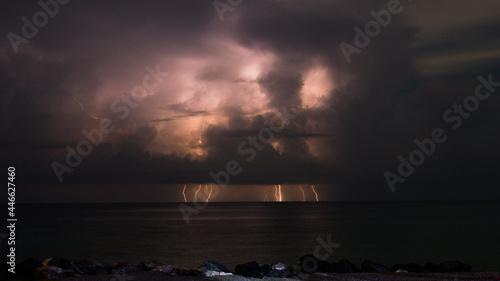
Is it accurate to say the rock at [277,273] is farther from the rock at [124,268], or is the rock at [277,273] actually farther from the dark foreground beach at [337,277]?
the rock at [124,268]

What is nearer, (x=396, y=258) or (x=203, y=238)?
(x=396, y=258)

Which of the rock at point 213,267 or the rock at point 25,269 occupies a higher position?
the rock at point 213,267

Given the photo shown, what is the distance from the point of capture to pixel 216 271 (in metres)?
19.2

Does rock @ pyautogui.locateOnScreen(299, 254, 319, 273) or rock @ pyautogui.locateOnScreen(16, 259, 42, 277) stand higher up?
rock @ pyautogui.locateOnScreen(299, 254, 319, 273)

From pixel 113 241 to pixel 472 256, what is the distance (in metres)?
44.2

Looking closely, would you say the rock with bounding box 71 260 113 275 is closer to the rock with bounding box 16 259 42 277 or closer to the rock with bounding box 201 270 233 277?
the rock with bounding box 16 259 42 277

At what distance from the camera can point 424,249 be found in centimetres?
5044

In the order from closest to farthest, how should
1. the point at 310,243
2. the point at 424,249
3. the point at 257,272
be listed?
the point at 257,272
the point at 424,249
the point at 310,243

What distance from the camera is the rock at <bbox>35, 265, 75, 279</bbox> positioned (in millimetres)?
16922

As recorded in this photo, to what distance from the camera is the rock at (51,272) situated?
666 inches

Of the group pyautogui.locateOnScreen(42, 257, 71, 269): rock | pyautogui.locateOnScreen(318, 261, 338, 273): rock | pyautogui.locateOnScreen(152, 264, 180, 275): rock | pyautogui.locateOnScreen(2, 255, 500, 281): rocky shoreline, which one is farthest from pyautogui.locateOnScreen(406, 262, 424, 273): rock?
pyautogui.locateOnScreen(42, 257, 71, 269): rock

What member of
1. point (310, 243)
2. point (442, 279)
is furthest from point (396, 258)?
point (442, 279)

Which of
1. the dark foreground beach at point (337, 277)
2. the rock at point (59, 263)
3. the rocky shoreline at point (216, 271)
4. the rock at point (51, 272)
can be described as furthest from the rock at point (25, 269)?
the rock at point (59, 263)

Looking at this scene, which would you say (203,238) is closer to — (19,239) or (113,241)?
(113,241)
